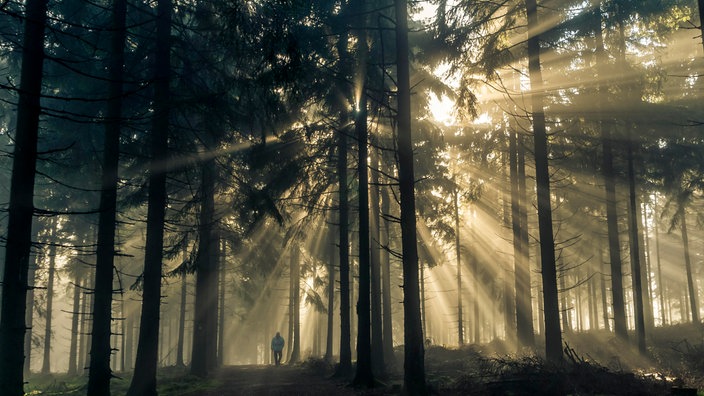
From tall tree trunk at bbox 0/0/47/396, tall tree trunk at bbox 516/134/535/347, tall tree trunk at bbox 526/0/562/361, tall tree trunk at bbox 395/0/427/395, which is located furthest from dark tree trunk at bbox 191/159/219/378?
tall tree trunk at bbox 516/134/535/347

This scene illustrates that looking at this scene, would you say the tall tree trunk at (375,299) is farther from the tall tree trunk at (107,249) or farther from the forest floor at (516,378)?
the tall tree trunk at (107,249)

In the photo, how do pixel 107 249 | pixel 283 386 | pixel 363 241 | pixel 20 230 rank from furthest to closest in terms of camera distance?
pixel 363 241 → pixel 283 386 → pixel 107 249 → pixel 20 230

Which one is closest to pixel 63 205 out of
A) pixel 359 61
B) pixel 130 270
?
pixel 130 270

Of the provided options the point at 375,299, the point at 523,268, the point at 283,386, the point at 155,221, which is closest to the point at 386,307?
the point at 375,299

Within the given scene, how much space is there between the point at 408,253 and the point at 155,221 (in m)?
6.28

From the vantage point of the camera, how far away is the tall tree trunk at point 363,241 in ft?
44.7

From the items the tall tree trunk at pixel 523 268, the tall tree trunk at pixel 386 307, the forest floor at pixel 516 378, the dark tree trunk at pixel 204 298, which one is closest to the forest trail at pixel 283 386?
the forest floor at pixel 516 378

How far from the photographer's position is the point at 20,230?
27.7 ft

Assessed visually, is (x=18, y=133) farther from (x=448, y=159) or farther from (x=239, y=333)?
(x=239, y=333)

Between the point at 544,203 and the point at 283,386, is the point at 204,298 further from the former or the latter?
the point at 544,203

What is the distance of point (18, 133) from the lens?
8.53 m

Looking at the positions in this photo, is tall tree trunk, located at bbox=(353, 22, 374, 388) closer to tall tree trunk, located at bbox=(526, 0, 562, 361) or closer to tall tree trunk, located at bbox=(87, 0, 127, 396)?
tall tree trunk, located at bbox=(526, 0, 562, 361)

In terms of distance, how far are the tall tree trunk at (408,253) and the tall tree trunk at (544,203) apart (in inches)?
174

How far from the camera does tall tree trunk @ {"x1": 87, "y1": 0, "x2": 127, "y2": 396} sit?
1164 centimetres
